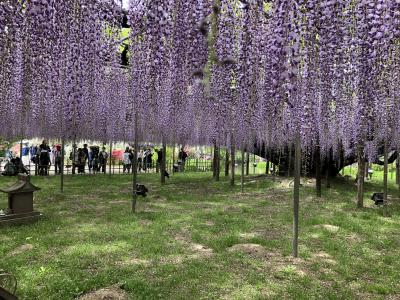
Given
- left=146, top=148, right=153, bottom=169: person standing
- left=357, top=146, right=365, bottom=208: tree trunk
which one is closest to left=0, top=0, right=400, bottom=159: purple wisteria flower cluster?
→ left=357, top=146, right=365, bottom=208: tree trunk

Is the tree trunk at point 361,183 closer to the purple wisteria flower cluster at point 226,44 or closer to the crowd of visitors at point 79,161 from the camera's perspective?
the purple wisteria flower cluster at point 226,44

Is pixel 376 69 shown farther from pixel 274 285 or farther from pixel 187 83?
pixel 187 83

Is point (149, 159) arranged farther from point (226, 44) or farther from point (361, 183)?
point (226, 44)

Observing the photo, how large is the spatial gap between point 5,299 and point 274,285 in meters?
3.15


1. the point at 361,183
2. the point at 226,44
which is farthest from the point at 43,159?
the point at 226,44

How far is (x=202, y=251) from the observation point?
573cm

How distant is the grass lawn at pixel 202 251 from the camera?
4.39m

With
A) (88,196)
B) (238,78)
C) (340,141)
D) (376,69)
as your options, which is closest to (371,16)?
(376,69)

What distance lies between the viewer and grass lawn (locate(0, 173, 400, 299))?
14.4ft

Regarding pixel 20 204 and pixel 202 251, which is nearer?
pixel 202 251

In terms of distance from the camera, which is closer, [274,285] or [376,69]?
[376,69]

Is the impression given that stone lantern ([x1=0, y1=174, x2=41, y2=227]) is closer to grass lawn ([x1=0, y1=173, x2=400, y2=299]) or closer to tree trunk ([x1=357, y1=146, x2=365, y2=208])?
grass lawn ([x1=0, y1=173, x2=400, y2=299])

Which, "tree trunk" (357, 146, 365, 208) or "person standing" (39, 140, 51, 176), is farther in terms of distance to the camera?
"person standing" (39, 140, 51, 176)

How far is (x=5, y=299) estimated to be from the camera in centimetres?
245
